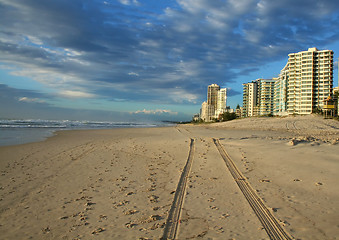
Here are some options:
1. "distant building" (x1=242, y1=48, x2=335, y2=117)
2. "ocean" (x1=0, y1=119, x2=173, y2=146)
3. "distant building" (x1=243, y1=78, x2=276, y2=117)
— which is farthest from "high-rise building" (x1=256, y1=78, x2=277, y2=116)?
"ocean" (x1=0, y1=119, x2=173, y2=146)

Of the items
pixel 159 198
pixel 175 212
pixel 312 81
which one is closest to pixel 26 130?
pixel 159 198

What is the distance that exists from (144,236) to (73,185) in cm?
401

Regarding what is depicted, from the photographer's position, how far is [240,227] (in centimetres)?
421

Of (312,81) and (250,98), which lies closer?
(312,81)

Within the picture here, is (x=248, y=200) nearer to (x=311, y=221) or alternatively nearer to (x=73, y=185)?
(x=311, y=221)

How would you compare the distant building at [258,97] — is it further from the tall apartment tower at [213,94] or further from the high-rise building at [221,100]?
the tall apartment tower at [213,94]

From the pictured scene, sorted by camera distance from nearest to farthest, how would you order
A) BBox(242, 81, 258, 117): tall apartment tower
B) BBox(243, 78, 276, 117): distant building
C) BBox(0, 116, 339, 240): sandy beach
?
BBox(0, 116, 339, 240): sandy beach < BBox(243, 78, 276, 117): distant building < BBox(242, 81, 258, 117): tall apartment tower

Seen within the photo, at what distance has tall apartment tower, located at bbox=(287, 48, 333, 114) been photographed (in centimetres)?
7325

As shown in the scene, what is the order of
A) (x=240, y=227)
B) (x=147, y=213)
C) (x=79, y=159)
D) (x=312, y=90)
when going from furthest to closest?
(x=312, y=90) < (x=79, y=159) < (x=147, y=213) < (x=240, y=227)

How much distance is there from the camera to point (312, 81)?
74500 mm

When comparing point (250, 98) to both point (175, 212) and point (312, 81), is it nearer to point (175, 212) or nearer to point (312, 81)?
point (312, 81)

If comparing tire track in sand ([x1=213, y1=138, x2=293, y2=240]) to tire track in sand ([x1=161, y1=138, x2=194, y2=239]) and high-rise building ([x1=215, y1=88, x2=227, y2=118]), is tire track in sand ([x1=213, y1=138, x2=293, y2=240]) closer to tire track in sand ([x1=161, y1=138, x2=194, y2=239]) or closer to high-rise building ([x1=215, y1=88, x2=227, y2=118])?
tire track in sand ([x1=161, y1=138, x2=194, y2=239])

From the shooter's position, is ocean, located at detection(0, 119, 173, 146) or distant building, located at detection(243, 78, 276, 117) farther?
distant building, located at detection(243, 78, 276, 117)

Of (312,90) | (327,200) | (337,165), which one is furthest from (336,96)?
(327,200)
